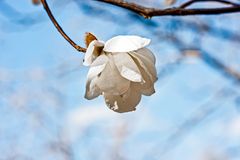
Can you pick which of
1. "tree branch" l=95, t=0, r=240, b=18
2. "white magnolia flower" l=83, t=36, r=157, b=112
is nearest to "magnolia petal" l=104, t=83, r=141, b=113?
"white magnolia flower" l=83, t=36, r=157, b=112

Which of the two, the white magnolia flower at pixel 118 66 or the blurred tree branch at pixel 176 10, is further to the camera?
the white magnolia flower at pixel 118 66

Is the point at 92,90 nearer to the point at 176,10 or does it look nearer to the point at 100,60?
the point at 100,60

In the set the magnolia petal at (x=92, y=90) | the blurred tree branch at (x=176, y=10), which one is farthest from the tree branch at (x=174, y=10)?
the magnolia petal at (x=92, y=90)

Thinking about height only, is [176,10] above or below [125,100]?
above

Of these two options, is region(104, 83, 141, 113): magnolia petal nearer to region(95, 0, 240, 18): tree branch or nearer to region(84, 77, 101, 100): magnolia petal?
region(84, 77, 101, 100): magnolia petal

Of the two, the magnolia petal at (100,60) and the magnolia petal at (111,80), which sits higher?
the magnolia petal at (100,60)

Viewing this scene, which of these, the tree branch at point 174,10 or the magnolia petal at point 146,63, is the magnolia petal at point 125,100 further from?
the tree branch at point 174,10

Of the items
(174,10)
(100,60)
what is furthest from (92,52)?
(174,10)
